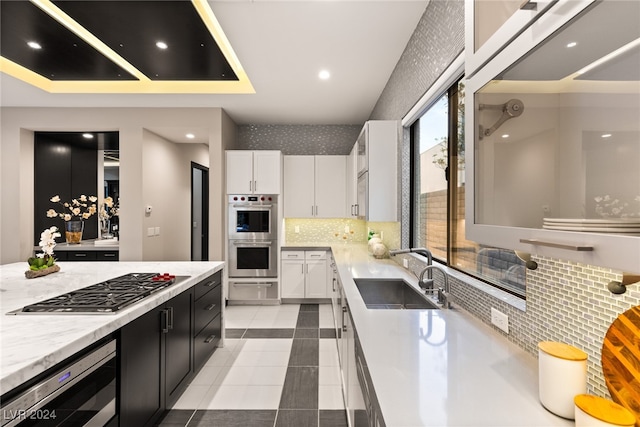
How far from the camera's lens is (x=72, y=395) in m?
1.35

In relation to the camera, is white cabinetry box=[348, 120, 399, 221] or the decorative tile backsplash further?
the decorative tile backsplash

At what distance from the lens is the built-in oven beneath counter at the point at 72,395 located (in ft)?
3.66

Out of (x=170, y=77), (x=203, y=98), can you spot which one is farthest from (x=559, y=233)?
(x=203, y=98)

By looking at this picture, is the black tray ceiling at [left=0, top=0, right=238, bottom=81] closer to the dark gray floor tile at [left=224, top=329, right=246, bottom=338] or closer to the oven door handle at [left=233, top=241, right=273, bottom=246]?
the oven door handle at [left=233, top=241, right=273, bottom=246]

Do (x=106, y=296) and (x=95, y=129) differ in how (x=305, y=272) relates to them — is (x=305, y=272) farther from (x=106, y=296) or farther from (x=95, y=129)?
(x=95, y=129)

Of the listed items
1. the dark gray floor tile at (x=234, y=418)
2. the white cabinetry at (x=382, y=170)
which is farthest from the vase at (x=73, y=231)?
the white cabinetry at (x=382, y=170)

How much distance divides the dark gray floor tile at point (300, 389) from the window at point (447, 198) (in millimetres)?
1473

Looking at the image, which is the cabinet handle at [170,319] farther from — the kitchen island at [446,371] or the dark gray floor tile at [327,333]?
the dark gray floor tile at [327,333]

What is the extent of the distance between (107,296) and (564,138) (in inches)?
90.9

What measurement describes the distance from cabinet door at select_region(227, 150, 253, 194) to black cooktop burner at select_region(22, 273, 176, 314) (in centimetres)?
242

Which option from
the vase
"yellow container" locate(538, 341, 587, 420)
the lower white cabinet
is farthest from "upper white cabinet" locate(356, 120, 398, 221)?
the vase

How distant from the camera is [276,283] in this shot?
489 centimetres

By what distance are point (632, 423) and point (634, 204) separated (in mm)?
462

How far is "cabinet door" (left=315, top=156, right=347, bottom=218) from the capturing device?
203 inches
